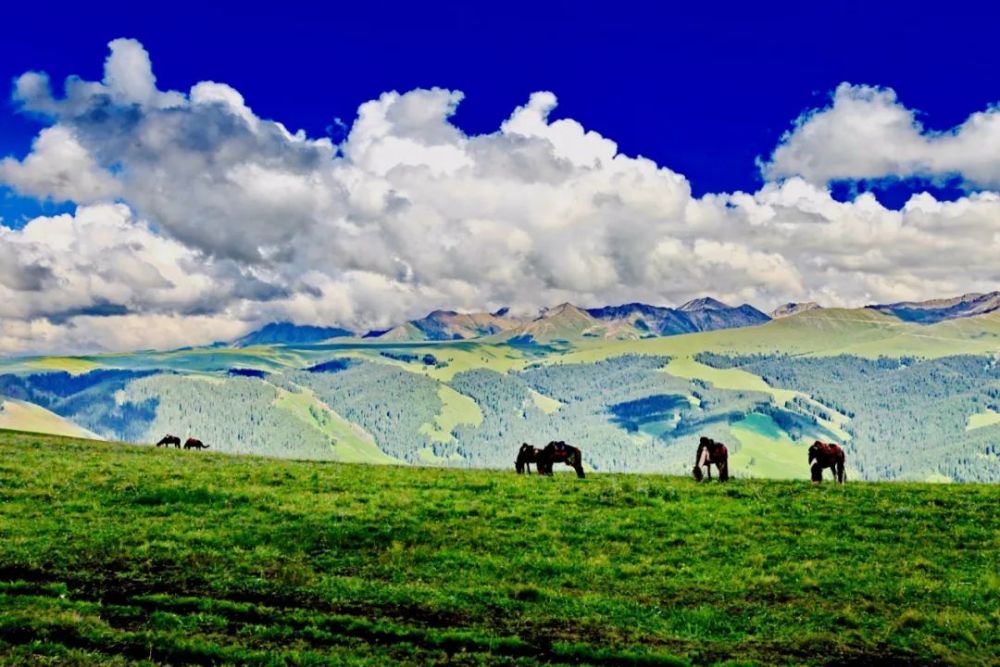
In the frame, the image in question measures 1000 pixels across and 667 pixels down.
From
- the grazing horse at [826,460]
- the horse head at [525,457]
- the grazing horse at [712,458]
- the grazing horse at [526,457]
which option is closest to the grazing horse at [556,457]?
the grazing horse at [526,457]

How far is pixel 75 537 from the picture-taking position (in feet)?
83.0

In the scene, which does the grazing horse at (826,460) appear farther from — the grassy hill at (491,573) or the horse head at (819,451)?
the grassy hill at (491,573)

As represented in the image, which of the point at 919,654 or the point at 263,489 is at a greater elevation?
the point at 263,489

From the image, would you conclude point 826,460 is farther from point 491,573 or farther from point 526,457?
point 491,573

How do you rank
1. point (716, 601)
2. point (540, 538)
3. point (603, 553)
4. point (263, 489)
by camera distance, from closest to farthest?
point (716, 601) < point (603, 553) < point (540, 538) < point (263, 489)

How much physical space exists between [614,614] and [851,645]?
17.6 ft

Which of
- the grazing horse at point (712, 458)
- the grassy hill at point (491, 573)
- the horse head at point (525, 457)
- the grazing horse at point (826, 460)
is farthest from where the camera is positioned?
the horse head at point (525, 457)

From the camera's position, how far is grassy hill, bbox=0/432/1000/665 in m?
16.4

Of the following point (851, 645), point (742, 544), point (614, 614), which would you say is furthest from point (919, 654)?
point (742, 544)

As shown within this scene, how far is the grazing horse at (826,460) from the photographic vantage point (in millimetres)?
40562

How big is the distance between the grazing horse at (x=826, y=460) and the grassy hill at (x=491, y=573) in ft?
16.6

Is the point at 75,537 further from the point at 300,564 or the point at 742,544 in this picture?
the point at 742,544

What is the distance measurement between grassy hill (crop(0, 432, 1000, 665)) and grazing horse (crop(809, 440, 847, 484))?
16.6 ft

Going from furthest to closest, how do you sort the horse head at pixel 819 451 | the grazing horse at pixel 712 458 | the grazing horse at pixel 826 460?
the horse head at pixel 819 451
the grazing horse at pixel 826 460
the grazing horse at pixel 712 458
